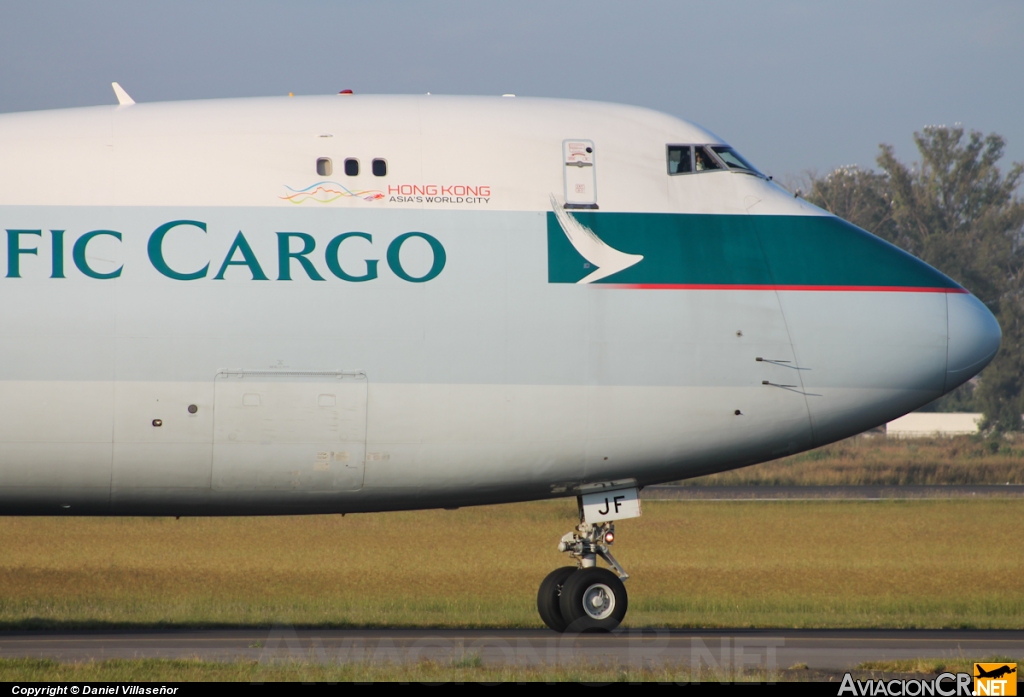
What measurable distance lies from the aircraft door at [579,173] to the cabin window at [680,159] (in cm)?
105

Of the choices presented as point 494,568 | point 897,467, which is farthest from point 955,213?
point 494,568

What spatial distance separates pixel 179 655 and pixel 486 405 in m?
4.85

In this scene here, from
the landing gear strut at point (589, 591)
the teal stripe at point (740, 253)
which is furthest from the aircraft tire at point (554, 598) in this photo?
the teal stripe at point (740, 253)

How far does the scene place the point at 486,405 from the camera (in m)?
13.2

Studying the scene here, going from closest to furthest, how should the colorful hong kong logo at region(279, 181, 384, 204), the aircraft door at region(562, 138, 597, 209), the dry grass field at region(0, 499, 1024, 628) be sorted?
1. the colorful hong kong logo at region(279, 181, 384, 204)
2. the aircraft door at region(562, 138, 597, 209)
3. the dry grass field at region(0, 499, 1024, 628)

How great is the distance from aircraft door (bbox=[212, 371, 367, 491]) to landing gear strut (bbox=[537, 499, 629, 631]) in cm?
325

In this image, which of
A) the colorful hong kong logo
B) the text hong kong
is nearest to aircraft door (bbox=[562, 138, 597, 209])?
the text hong kong

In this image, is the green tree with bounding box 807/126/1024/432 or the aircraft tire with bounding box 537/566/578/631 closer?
the aircraft tire with bounding box 537/566/578/631

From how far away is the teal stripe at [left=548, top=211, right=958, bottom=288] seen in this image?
13.6 m

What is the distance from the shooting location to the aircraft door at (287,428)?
1270 cm

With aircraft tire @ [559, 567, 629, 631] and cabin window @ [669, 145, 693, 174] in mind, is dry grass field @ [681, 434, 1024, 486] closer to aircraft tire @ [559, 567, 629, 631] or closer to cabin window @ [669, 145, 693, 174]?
aircraft tire @ [559, 567, 629, 631]

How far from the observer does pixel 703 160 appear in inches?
566

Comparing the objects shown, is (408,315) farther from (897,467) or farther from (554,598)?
(897,467)

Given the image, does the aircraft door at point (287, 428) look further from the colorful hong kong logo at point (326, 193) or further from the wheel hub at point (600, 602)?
the wheel hub at point (600, 602)
